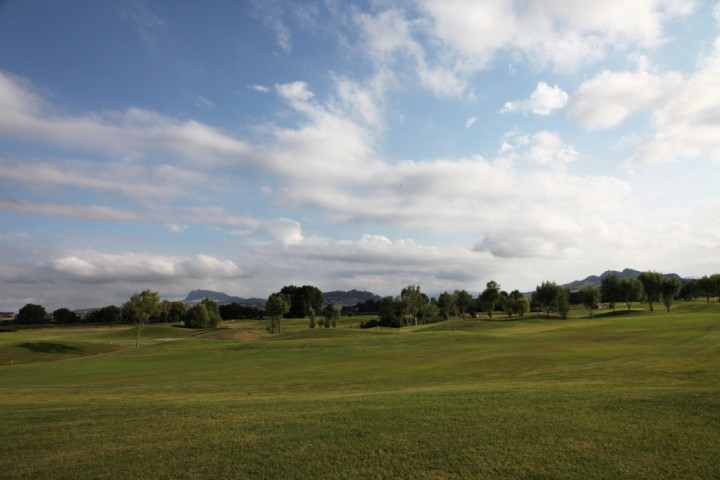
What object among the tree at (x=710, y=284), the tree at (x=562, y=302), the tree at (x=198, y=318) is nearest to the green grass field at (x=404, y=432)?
the tree at (x=562, y=302)

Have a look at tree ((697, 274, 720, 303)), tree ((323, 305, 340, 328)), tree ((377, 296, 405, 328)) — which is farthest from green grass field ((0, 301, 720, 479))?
tree ((697, 274, 720, 303))

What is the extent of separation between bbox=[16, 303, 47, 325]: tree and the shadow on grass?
119025 mm

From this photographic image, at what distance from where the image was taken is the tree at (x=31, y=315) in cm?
16325

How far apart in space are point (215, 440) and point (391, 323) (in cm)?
12208

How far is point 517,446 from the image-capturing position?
35.5ft

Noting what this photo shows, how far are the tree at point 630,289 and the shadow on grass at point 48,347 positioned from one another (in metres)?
130

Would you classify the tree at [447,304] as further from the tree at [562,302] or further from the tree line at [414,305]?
the tree at [562,302]

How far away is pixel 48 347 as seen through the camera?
68562mm

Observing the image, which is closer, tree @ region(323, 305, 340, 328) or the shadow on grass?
the shadow on grass

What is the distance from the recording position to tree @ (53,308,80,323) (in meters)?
169

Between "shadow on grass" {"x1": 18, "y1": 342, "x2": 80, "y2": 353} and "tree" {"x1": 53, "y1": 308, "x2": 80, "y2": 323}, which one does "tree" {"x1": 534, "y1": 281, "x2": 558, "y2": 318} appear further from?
"tree" {"x1": 53, "y1": 308, "x2": 80, "y2": 323}

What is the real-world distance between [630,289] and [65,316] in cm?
19519

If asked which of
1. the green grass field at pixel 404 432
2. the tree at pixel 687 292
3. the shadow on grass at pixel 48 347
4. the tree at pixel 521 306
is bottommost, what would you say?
the shadow on grass at pixel 48 347

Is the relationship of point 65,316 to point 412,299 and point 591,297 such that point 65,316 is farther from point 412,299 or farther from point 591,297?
point 591,297
